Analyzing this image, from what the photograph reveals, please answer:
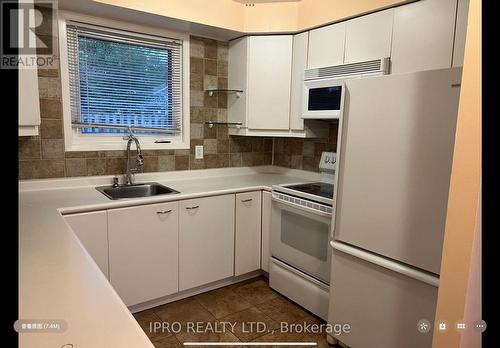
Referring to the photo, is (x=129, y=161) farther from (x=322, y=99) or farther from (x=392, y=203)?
(x=392, y=203)

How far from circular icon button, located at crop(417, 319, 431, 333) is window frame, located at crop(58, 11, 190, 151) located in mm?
2165

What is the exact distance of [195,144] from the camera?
2.96 meters

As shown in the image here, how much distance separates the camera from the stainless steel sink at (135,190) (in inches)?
95.4

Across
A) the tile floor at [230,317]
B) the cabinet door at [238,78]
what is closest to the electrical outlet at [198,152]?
the cabinet door at [238,78]

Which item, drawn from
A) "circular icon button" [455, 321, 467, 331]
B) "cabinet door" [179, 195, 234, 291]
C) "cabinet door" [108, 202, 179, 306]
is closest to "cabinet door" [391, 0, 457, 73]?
"circular icon button" [455, 321, 467, 331]

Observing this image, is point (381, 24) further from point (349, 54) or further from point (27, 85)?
point (27, 85)

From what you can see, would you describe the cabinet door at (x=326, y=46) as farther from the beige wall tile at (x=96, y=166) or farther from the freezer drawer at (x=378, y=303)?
the beige wall tile at (x=96, y=166)

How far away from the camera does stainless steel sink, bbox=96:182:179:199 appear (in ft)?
7.95

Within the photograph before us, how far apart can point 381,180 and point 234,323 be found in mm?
1390

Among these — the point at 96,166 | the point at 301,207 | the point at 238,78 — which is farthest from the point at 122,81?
the point at 301,207

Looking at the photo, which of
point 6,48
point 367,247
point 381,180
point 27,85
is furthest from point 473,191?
point 27,85

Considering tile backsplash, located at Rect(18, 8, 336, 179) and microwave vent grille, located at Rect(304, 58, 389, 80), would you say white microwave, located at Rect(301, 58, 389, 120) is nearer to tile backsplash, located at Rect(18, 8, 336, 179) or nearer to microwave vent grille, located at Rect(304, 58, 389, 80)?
microwave vent grille, located at Rect(304, 58, 389, 80)

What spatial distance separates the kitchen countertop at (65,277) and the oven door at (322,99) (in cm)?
111

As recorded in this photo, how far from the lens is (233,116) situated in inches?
119
